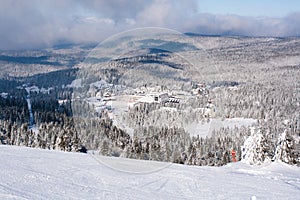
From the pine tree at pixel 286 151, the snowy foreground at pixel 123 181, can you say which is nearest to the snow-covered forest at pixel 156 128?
the pine tree at pixel 286 151

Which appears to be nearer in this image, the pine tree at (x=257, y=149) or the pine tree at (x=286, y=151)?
the pine tree at (x=286, y=151)

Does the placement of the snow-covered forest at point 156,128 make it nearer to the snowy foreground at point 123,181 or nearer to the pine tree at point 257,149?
the pine tree at point 257,149

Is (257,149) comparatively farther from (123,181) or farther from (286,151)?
(123,181)

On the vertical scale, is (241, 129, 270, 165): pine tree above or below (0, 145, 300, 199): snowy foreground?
below

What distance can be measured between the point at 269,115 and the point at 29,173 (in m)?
112

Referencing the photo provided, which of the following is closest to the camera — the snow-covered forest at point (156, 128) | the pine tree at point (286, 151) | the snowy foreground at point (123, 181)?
the snow-covered forest at point (156, 128)

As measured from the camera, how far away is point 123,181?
9.83 meters

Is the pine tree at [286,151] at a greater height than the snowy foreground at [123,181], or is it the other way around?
the snowy foreground at [123,181]

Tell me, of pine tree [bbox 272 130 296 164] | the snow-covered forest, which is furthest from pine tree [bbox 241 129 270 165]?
pine tree [bbox 272 130 296 164]

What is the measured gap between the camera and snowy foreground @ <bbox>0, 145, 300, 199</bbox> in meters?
8.43

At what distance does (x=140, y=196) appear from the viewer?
8578mm

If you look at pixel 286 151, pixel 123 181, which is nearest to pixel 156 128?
pixel 123 181

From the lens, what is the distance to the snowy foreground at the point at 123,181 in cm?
843

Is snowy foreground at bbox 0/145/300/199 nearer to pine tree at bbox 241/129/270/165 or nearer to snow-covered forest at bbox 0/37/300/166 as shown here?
snow-covered forest at bbox 0/37/300/166
